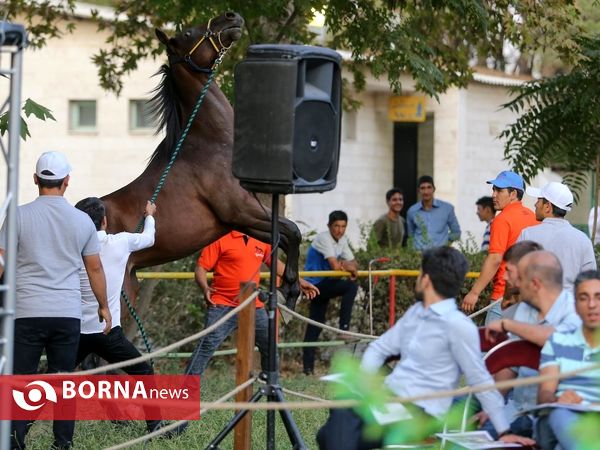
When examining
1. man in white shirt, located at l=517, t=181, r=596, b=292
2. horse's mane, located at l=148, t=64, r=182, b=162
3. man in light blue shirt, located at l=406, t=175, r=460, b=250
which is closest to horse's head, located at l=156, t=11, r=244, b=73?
horse's mane, located at l=148, t=64, r=182, b=162

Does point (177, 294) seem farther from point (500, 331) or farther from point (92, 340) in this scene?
point (500, 331)

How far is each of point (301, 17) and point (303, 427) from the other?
502 centimetres

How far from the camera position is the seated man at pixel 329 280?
11859 millimetres

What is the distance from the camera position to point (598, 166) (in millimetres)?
12242

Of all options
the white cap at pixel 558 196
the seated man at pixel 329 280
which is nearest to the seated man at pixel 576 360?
the white cap at pixel 558 196

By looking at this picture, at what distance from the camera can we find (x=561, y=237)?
26.0 feet

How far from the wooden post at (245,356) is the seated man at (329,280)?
5.20 metres

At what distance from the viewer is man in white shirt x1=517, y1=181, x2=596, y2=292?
789 centimetres

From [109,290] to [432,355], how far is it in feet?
9.63

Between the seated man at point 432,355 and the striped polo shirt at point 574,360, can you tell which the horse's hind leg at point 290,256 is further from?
the striped polo shirt at point 574,360

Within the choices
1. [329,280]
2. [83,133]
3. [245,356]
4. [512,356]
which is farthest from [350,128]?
[512,356]

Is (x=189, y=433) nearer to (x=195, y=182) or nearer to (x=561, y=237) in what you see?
(x=195, y=182)

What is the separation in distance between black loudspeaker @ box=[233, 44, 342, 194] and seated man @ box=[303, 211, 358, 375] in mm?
5224

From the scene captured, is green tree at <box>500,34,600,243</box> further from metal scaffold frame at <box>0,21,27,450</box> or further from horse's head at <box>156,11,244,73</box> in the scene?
metal scaffold frame at <box>0,21,27,450</box>
